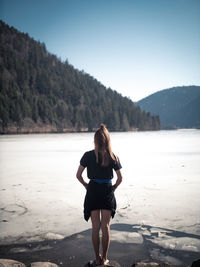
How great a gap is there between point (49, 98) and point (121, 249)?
406 ft

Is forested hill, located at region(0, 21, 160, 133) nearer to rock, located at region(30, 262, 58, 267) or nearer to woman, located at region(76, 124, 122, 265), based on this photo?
rock, located at region(30, 262, 58, 267)

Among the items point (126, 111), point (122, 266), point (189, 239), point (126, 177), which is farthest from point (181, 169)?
point (126, 111)

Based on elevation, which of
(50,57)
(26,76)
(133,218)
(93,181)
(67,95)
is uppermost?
(50,57)

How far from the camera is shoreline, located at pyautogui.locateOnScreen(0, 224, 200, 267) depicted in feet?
10.1

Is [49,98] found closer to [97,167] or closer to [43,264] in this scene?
[97,167]

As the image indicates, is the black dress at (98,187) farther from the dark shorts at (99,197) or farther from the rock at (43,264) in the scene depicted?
the rock at (43,264)

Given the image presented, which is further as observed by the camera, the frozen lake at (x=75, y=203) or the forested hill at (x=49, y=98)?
the forested hill at (x=49, y=98)

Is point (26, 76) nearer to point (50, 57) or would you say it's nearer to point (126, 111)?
point (50, 57)

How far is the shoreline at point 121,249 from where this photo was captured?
307 centimetres

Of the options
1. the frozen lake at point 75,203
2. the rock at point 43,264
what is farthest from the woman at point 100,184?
the frozen lake at point 75,203

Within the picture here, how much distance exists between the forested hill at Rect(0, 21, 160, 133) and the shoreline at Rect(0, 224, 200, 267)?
8046 cm

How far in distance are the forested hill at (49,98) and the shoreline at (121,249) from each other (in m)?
80.5

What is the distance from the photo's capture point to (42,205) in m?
5.32

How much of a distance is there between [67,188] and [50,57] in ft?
557
